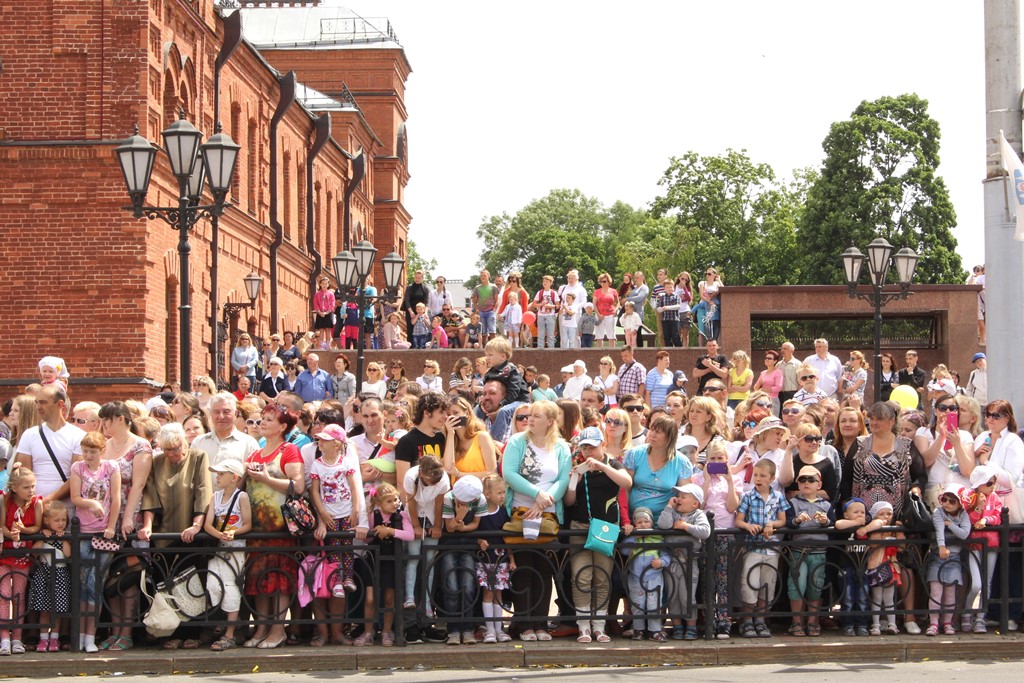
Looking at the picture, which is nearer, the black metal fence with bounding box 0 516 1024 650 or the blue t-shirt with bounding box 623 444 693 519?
the black metal fence with bounding box 0 516 1024 650

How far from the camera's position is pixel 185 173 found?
55.4ft

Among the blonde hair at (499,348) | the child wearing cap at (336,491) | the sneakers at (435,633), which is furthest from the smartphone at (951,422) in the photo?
the child wearing cap at (336,491)

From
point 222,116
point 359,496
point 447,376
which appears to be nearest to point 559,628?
point 359,496

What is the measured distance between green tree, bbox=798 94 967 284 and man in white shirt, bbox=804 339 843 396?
43131mm

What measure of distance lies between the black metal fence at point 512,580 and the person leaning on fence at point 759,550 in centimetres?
2

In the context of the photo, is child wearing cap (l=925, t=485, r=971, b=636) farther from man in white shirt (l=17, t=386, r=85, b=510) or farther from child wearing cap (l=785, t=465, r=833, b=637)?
man in white shirt (l=17, t=386, r=85, b=510)

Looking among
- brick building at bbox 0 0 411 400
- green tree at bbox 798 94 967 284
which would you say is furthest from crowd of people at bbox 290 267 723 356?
green tree at bbox 798 94 967 284

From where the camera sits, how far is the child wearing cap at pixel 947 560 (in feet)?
39.9

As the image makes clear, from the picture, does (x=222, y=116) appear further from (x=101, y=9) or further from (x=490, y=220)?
(x=490, y=220)

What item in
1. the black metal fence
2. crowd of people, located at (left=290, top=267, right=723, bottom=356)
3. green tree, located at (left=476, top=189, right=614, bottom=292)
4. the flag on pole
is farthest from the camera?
green tree, located at (left=476, top=189, right=614, bottom=292)

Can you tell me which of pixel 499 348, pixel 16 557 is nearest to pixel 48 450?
pixel 16 557

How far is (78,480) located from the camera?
11812 mm

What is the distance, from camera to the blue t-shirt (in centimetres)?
1213

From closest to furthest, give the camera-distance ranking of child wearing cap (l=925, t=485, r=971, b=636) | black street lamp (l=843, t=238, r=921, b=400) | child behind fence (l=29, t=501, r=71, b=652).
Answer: child behind fence (l=29, t=501, r=71, b=652) → child wearing cap (l=925, t=485, r=971, b=636) → black street lamp (l=843, t=238, r=921, b=400)
